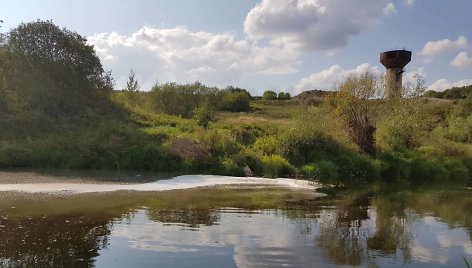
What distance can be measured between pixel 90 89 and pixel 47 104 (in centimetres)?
409

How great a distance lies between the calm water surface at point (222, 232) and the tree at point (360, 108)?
53.0 feet

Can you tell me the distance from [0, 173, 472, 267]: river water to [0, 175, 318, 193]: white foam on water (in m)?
1.11

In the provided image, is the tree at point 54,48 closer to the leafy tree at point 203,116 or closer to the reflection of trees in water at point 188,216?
the leafy tree at point 203,116

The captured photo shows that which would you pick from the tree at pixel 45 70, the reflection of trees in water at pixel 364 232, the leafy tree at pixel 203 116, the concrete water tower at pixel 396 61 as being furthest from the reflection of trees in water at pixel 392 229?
the concrete water tower at pixel 396 61

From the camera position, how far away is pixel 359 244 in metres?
11.4

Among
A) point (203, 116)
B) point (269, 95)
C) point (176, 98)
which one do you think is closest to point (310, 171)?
point (203, 116)

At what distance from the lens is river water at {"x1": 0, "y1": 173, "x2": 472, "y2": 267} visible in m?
9.55

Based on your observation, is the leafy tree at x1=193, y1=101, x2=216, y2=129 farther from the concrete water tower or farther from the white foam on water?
the concrete water tower

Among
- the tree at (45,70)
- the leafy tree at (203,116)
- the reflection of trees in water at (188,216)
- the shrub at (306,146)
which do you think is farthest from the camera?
the leafy tree at (203,116)

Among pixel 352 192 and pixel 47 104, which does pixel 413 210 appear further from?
pixel 47 104

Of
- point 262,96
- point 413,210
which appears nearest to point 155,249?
point 413,210

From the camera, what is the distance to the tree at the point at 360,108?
115ft

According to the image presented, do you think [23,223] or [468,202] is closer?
[23,223]

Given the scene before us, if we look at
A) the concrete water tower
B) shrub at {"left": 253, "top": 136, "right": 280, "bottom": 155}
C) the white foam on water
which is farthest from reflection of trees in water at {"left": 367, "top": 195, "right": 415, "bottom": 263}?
the concrete water tower
